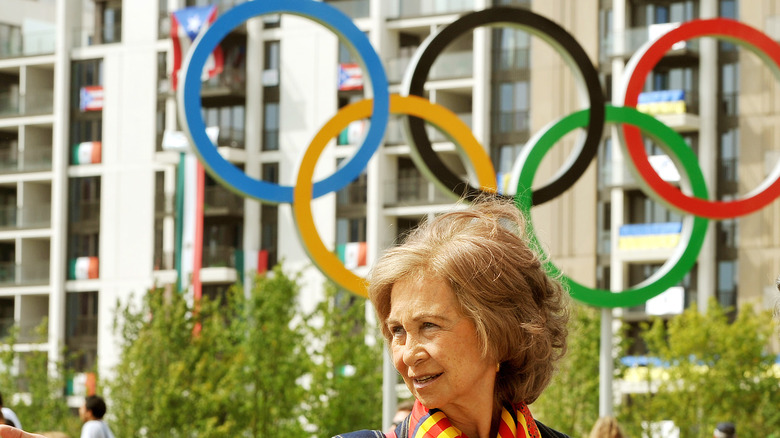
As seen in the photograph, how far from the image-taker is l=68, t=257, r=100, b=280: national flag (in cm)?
5947

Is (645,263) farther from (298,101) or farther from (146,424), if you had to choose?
(146,424)

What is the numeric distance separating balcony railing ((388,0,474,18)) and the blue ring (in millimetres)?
39034

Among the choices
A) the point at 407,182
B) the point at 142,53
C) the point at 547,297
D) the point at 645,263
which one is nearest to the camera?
the point at 547,297

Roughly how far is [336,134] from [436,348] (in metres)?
12.0

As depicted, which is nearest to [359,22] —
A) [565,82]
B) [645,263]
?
[565,82]

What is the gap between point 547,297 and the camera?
3.40m

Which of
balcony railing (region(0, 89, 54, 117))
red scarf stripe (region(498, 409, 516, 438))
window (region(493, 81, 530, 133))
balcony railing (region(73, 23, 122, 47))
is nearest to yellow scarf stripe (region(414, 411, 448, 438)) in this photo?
red scarf stripe (region(498, 409, 516, 438))

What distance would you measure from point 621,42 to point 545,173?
208 inches

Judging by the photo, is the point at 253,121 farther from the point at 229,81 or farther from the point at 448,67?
the point at 448,67

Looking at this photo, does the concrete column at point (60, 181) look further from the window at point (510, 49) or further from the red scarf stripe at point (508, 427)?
the red scarf stripe at point (508, 427)

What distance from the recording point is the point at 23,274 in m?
59.9

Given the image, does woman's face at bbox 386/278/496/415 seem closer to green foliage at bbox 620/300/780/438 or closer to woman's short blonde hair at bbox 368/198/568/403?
woman's short blonde hair at bbox 368/198/568/403

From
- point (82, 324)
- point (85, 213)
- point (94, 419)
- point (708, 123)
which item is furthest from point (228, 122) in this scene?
point (94, 419)

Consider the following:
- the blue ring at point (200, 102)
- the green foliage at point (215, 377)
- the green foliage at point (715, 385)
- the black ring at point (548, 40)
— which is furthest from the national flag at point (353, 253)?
the blue ring at point (200, 102)
